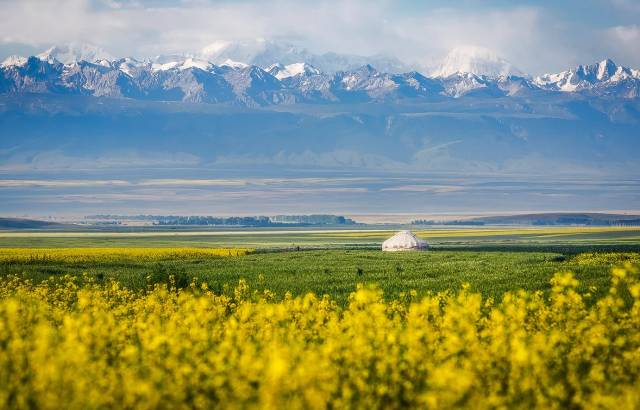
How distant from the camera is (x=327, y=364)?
1369 centimetres

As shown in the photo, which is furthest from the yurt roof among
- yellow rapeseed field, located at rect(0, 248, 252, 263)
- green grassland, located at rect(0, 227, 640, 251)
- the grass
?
the grass

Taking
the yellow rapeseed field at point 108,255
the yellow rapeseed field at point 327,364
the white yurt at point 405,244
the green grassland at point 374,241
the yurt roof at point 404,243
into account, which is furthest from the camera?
the green grassland at point 374,241

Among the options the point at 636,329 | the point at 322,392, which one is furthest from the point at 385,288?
the point at 322,392

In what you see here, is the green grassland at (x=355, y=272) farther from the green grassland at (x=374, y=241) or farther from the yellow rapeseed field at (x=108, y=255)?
the green grassland at (x=374, y=241)

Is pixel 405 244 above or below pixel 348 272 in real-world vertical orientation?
above

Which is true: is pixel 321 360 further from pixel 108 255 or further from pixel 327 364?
pixel 108 255

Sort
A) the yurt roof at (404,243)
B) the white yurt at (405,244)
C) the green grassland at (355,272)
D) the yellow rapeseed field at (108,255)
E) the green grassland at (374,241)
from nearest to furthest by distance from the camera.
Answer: the green grassland at (355,272), the yellow rapeseed field at (108,255), the white yurt at (405,244), the yurt roof at (404,243), the green grassland at (374,241)

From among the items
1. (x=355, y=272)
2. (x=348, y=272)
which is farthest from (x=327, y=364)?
(x=348, y=272)

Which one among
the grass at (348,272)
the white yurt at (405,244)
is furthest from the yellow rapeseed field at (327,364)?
the white yurt at (405,244)

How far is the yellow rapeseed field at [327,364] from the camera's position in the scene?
12820 millimetres

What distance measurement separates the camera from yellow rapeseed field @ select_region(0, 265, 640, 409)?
42.1 feet

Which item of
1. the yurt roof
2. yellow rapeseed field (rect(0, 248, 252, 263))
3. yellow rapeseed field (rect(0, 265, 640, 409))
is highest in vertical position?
the yurt roof

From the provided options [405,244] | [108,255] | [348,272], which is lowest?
[348,272]

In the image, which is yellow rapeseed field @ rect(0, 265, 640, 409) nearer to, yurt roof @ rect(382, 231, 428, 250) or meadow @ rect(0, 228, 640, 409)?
meadow @ rect(0, 228, 640, 409)
